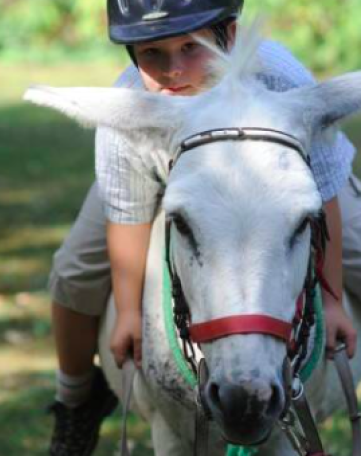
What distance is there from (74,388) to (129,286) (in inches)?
47.5

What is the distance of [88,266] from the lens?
4707 mm

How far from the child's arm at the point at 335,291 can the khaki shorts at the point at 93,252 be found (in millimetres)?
374

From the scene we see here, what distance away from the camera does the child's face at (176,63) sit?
4.02 metres

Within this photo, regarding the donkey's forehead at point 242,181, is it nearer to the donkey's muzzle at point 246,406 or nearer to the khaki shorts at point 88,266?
the donkey's muzzle at point 246,406

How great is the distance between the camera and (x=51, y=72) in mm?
20344

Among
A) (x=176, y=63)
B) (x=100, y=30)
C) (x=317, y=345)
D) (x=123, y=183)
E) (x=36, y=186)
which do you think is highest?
(x=176, y=63)

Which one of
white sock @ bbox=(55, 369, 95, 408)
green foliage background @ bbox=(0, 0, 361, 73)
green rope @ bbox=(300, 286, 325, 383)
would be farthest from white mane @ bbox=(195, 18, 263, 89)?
green foliage background @ bbox=(0, 0, 361, 73)

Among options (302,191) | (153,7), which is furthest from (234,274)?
(153,7)

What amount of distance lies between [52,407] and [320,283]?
72.7 inches

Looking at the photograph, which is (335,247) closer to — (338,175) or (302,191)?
(338,175)

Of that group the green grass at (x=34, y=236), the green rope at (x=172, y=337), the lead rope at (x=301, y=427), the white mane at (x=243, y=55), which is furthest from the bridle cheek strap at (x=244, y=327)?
the green grass at (x=34, y=236)

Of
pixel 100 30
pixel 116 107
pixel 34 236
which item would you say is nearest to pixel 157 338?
pixel 116 107

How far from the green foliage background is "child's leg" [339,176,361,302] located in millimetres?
12522

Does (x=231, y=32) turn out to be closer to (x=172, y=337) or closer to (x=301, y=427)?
(x=172, y=337)
